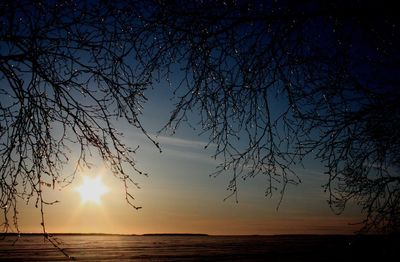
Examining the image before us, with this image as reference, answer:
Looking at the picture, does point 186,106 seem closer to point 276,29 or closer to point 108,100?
point 108,100

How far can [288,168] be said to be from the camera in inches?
167

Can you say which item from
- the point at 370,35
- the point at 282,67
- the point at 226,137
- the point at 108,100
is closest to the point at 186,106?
the point at 226,137

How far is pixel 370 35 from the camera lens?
14.3ft

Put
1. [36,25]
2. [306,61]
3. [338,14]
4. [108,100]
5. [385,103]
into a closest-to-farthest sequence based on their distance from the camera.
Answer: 1. [36,25]
2. [108,100]
3. [338,14]
4. [306,61]
5. [385,103]

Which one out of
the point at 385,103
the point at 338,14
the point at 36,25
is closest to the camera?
the point at 36,25

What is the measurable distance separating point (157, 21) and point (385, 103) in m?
2.85

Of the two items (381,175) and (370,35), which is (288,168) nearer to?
(370,35)

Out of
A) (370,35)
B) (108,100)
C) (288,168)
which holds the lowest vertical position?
(288,168)

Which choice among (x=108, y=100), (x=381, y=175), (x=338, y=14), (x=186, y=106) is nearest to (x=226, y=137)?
(x=186, y=106)

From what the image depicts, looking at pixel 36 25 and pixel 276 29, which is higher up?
pixel 276 29

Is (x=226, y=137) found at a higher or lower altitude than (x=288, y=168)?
higher

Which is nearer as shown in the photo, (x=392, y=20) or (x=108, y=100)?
(x=108, y=100)

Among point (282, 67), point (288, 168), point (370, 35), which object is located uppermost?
point (370, 35)

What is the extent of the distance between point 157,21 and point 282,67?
4.50ft
